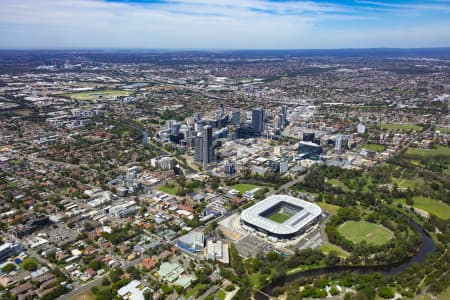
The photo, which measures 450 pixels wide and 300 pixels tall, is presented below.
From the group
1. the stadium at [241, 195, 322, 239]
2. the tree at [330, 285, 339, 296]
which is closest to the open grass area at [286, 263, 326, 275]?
the tree at [330, 285, 339, 296]

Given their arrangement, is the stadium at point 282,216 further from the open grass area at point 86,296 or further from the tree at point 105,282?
the open grass area at point 86,296

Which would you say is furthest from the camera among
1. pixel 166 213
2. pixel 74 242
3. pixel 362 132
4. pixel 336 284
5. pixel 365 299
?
pixel 362 132

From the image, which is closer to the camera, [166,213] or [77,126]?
[166,213]

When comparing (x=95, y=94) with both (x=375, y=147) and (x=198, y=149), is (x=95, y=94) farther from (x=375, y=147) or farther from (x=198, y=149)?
(x=375, y=147)

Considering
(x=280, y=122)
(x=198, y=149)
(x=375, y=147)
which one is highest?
(x=280, y=122)

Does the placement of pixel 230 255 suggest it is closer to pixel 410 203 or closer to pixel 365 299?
pixel 365 299

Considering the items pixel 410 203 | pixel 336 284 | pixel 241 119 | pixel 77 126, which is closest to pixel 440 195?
pixel 410 203

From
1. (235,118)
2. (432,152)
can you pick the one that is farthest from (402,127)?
(235,118)
